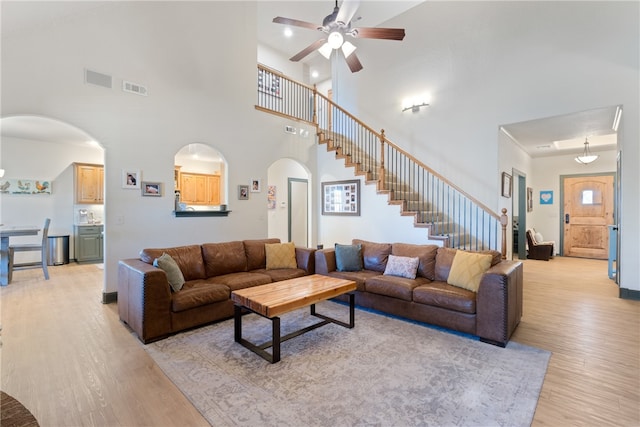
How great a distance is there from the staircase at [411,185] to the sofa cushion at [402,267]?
1383 millimetres

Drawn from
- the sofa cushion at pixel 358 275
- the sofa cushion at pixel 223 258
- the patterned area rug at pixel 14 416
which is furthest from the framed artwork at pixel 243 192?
the patterned area rug at pixel 14 416

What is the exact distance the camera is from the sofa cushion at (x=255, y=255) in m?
4.57

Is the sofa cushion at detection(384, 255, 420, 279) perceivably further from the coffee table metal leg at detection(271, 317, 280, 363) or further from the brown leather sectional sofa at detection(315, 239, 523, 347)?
the coffee table metal leg at detection(271, 317, 280, 363)

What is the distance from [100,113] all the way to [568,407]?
Result: 5832 millimetres

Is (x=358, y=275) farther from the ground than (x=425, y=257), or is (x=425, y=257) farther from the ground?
(x=425, y=257)

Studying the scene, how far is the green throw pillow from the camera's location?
4.43m

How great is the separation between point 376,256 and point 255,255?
1.79m

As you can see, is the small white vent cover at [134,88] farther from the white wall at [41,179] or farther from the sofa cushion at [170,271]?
the white wall at [41,179]

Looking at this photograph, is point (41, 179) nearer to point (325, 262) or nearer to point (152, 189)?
point (152, 189)

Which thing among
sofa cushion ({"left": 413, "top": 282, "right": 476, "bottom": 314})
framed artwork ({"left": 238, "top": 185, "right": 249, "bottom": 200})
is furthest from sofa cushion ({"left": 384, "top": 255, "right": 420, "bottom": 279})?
framed artwork ({"left": 238, "top": 185, "right": 249, "bottom": 200})

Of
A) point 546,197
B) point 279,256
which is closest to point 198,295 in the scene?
point 279,256

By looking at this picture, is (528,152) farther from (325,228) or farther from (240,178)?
(240,178)

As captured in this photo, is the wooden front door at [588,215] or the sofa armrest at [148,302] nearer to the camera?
the sofa armrest at [148,302]

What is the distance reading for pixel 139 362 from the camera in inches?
105
